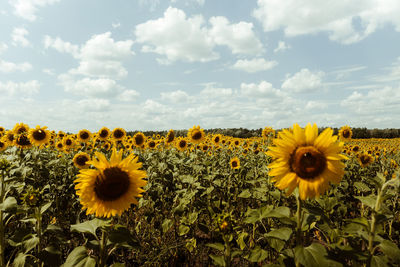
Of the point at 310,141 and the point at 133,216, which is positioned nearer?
the point at 310,141

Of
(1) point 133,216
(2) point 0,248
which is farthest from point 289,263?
(1) point 133,216

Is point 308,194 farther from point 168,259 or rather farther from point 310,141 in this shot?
point 168,259

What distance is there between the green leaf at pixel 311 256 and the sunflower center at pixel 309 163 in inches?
23.2

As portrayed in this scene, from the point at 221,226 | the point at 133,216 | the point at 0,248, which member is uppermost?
the point at 221,226

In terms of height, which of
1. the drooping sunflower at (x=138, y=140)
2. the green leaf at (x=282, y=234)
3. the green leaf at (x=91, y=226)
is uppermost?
the drooping sunflower at (x=138, y=140)

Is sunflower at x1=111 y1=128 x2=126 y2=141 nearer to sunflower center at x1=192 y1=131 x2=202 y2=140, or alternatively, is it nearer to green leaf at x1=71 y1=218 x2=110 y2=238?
sunflower center at x1=192 y1=131 x2=202 y2=140

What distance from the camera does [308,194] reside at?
2.15 meters

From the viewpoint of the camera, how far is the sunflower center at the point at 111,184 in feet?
7.82

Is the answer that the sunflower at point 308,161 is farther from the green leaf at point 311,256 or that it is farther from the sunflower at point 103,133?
the sunflower at point 103,133

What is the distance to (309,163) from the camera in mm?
2205

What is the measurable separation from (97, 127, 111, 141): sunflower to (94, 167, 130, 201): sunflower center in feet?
23.4

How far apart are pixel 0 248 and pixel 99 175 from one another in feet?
4.79

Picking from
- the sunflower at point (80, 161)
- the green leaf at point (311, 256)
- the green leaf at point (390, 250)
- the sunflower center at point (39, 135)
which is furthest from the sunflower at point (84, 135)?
the green leaf at point (390, 250)

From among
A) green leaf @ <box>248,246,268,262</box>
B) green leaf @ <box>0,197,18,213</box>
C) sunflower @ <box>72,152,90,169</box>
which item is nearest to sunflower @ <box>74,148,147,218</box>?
green leaf @ <box>0,197,18,213</box>
